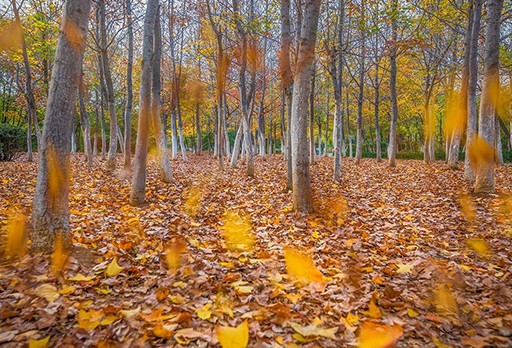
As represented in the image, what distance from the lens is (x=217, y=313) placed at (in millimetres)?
2492

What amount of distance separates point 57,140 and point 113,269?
1771mm

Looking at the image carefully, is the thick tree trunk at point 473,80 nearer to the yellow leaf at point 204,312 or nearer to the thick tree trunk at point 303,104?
the thick tree trunk at point 303,104

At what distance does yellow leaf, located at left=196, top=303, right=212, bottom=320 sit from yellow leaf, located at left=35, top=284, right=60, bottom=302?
1.40 metres

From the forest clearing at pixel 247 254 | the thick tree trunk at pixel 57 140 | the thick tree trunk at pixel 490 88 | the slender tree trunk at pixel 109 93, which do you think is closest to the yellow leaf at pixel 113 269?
the forest clearing at pixel 247 254

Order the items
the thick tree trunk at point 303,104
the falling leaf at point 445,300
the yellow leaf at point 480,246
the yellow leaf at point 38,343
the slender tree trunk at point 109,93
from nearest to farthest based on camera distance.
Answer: the yellow leaf at point 38,343, the falling leaf at point 445,300, the yellow leaf at point 480,246, the thick tree trunk at point 303,104, the slender tree trunk at point 109,93

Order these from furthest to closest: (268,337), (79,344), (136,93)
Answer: (136,93), (268,337), (79,344)

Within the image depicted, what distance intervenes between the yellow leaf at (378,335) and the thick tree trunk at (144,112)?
5796 millimetres

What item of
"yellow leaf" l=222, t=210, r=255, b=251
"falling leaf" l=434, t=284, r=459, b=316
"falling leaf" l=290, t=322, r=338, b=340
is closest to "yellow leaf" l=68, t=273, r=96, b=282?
"yellow leaf" l=222, t=210, r=255, b=251

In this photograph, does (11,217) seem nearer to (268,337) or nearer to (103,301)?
(103,301)

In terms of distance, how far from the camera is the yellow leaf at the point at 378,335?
87.4 inches

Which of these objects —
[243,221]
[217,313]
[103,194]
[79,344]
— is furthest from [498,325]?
[103,194]

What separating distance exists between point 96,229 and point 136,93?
19.7 meters

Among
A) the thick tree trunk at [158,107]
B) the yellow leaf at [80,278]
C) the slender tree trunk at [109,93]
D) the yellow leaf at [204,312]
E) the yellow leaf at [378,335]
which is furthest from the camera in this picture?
the slender tree trunk at [109,93]

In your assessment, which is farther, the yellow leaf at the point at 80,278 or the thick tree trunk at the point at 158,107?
the thick tree trunk at the point at 158,107
